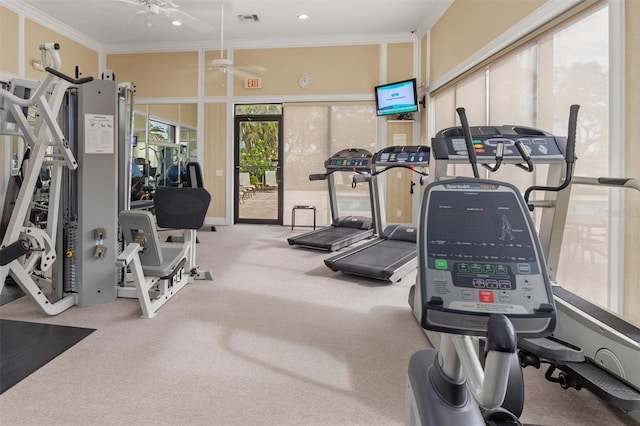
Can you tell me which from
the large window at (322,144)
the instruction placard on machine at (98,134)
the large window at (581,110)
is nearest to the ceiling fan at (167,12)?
the large window at (322,144)

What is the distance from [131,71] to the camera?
7.62m

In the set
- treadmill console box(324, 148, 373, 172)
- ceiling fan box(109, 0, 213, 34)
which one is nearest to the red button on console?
treadmill console box(324, 148, 373, 172)

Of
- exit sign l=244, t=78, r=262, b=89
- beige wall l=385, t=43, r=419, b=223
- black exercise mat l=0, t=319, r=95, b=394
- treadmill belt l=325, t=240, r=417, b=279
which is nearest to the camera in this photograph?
black exercise mat l=0, t=319, r=95, b=394

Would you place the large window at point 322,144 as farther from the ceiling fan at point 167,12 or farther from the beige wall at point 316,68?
the ceiling fan at point 167,12

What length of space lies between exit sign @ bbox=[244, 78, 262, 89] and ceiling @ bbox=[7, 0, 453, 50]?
74 centimetres

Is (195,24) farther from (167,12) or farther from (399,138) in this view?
(399,138)

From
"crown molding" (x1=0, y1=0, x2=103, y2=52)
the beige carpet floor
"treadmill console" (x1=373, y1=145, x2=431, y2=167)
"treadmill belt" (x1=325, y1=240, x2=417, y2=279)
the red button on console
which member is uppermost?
"crown molding" (x1=0, y1=0, x2=103, y2=52)

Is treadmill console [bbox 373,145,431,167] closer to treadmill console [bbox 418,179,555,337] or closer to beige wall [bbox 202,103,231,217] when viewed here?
treadmill console [bbox 418,179,555,337]

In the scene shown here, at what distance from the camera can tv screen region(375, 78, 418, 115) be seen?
21.1 ft

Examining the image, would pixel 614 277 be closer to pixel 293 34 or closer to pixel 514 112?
pixel 514 112

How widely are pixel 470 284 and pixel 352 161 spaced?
445 centimetres

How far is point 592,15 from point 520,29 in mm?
839

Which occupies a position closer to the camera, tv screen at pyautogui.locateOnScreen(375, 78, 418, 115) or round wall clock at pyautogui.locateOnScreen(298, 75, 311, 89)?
tv screen at pyautogui.locateOnScreen(375, 78, 418, 115)

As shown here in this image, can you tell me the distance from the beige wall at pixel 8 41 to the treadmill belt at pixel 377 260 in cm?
574
